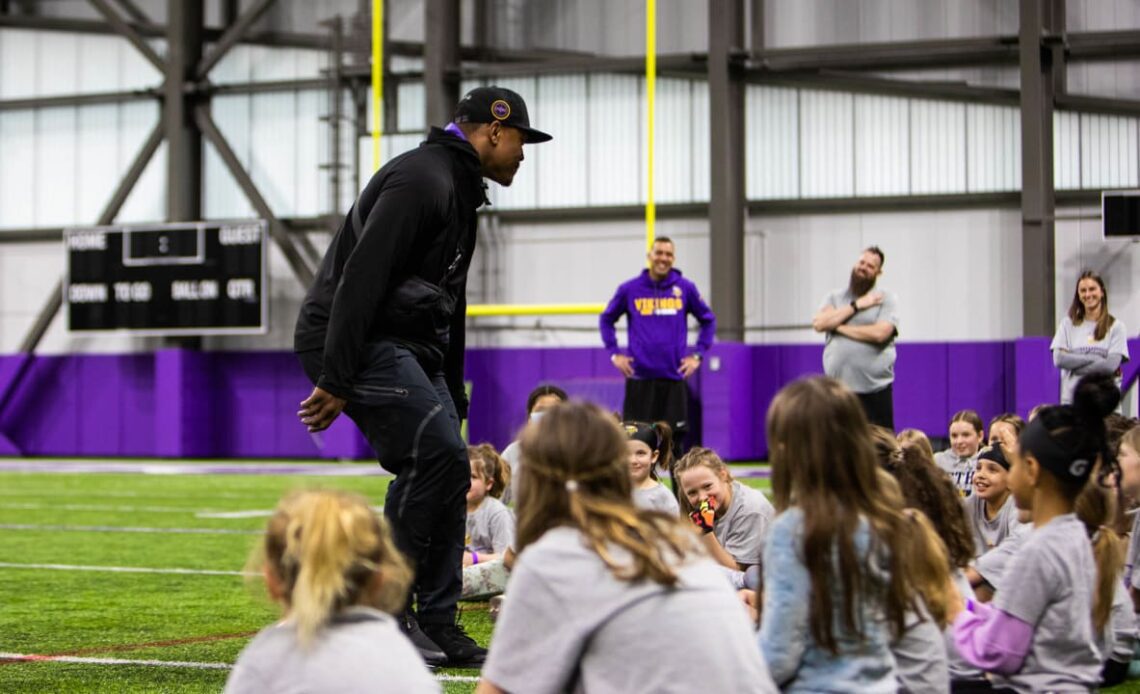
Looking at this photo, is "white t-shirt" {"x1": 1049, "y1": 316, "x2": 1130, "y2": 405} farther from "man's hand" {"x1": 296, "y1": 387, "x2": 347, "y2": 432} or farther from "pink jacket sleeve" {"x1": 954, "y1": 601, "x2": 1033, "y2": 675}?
"pink jacket sleeve" {"x1": 954, "y1": 601, "x2": 1033, "y2": 675}

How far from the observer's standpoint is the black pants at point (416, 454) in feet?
16.7

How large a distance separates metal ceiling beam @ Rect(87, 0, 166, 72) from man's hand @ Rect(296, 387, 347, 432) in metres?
22.2

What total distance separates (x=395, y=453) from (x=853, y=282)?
19.4 feet

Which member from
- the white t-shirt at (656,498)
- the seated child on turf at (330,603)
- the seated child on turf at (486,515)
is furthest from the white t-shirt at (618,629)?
the seated child on turf at (486,515)

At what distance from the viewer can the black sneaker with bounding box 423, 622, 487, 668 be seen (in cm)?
527

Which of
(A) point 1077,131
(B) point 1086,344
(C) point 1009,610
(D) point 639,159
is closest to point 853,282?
(B) point 1086,344

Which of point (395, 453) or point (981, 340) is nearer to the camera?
point (395, 453)

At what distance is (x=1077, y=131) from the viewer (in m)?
21.0

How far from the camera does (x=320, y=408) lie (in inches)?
199

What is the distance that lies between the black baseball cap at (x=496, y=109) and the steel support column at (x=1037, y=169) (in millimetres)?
16467

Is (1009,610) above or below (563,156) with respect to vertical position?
below

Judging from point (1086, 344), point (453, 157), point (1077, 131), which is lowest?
point (1086, 344)

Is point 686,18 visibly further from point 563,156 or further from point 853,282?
point 853,282

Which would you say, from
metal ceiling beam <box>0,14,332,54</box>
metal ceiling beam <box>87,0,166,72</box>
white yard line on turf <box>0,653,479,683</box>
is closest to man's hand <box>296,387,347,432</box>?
white yard line on turf <box>0,653,479,683</box>
